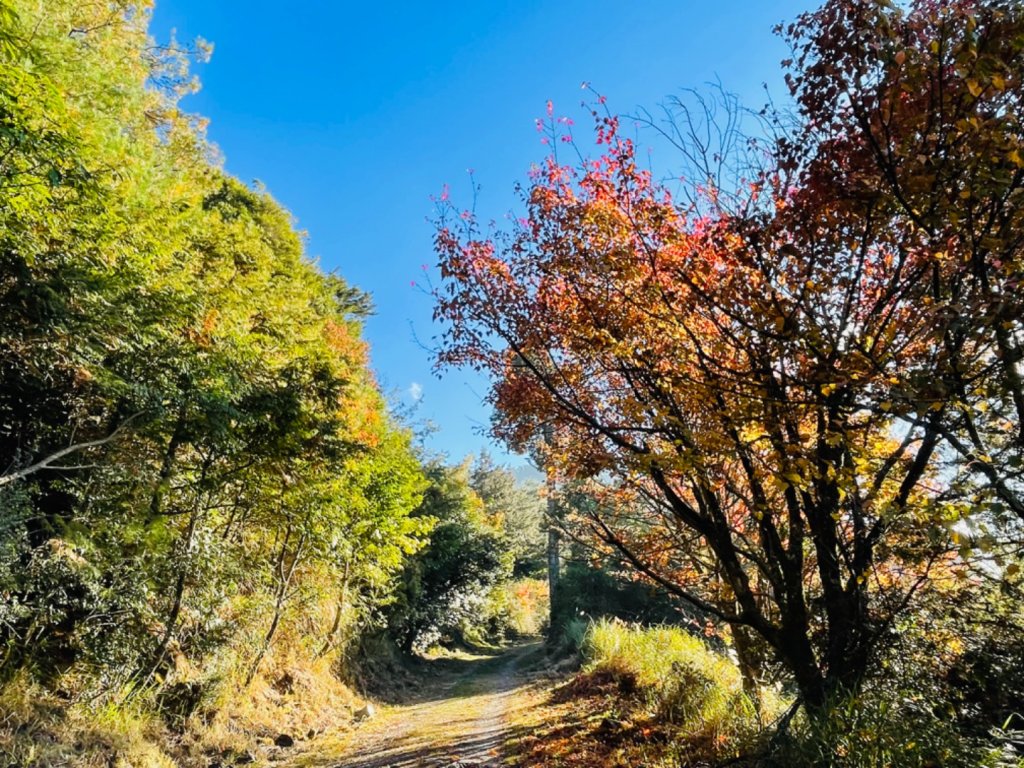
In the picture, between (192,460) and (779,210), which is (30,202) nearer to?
(192,460)

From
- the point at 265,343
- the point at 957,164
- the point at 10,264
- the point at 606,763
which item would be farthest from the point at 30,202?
the point at 606,763

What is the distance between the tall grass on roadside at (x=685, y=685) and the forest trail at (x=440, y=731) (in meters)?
2.18

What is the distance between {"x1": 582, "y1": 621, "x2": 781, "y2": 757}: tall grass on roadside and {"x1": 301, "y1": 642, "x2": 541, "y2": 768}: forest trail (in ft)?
7.15

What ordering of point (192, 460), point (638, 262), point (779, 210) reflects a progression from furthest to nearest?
1. point (192, 460)
2. point (638, 262)
3. point (779, 210)

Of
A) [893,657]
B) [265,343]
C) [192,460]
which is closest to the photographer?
[893,657]

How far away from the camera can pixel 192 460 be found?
823 cm

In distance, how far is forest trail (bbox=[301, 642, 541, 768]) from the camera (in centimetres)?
689

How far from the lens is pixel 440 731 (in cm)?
873

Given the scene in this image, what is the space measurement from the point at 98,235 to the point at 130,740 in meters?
5.94

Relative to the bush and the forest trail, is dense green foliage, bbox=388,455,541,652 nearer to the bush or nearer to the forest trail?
the forest trail

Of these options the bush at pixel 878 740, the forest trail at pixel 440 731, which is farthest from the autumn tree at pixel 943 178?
the forest trail at pixel 440 731

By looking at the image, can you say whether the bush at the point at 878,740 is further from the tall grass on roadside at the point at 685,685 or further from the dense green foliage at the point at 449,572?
the dense green foliage at the point at 449,572

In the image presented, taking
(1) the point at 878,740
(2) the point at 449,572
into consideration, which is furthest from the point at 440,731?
(2) the point at 449,572

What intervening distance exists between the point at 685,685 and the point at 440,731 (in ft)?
14.2
